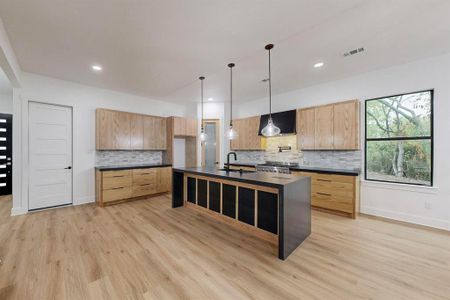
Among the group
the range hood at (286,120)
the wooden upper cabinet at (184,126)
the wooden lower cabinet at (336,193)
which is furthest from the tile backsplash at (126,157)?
the wooden lower cabinet at (336,193)

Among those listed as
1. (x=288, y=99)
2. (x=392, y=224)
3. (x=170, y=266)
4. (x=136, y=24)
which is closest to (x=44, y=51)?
(x=136, y=24)

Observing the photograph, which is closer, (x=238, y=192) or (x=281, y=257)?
(x=281, y=257)

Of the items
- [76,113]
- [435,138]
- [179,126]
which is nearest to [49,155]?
[76,113]

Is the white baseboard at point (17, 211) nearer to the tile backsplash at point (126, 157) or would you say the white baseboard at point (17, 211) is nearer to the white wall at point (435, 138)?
the tile backsplash at point (126, 157)

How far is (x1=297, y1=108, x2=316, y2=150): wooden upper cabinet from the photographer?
173 inches

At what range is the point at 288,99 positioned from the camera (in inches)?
201

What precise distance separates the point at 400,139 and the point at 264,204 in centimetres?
309

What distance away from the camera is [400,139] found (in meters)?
3.57

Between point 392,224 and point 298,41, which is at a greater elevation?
point 298,41

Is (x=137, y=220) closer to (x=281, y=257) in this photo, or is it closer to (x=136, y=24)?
(x=281, y=257)

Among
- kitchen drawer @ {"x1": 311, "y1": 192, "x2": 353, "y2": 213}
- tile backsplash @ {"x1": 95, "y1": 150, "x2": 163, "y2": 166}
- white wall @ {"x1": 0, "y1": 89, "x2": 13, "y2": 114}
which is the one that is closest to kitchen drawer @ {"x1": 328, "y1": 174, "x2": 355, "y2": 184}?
kitchen drawer @ {"x1": 311, "y1": 192, "x2": 353, "y2": 213}

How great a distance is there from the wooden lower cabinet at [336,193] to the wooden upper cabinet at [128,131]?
4.19 metres

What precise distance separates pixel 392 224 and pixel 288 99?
134 inches

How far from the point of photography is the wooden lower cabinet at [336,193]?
3551 millimetres
